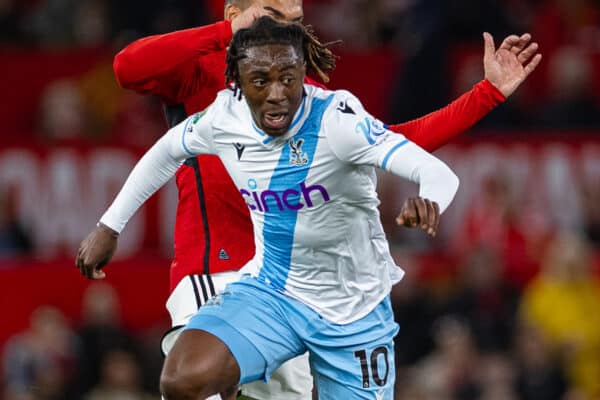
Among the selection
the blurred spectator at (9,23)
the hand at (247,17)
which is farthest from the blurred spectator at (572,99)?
the hand at (247,17)

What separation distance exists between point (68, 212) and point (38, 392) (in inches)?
→ 84.9

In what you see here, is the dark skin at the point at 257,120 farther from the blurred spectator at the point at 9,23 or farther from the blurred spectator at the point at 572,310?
the blurred spectator at the point at 9,23

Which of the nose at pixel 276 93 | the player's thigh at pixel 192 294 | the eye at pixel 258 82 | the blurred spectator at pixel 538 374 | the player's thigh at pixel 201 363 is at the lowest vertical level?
the blurred spectator at pixel 538 374

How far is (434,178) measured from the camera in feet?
18.0

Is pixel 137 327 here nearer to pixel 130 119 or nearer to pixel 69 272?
pixel 69 272

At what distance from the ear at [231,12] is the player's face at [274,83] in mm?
737

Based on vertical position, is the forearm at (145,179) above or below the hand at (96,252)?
above

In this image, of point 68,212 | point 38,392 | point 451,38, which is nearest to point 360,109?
point 38,392

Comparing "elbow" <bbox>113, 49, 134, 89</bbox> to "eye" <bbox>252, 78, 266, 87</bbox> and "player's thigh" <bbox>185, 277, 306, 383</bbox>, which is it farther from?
"player's thigh" <bbox>185, 277, 306, 383</bbox>

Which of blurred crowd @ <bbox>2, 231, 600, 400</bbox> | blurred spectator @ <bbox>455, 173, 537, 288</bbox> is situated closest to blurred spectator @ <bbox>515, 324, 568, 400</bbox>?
blurred crowd @ <bbox>2, 231, 600, 400</bbox>

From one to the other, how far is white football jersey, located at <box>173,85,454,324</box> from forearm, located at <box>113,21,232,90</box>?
1.08 ft

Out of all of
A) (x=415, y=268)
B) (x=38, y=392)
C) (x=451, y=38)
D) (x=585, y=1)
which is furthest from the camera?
(x=585, y=1)

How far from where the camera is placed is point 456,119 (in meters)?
6.12

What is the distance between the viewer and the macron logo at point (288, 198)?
5.88 metres
